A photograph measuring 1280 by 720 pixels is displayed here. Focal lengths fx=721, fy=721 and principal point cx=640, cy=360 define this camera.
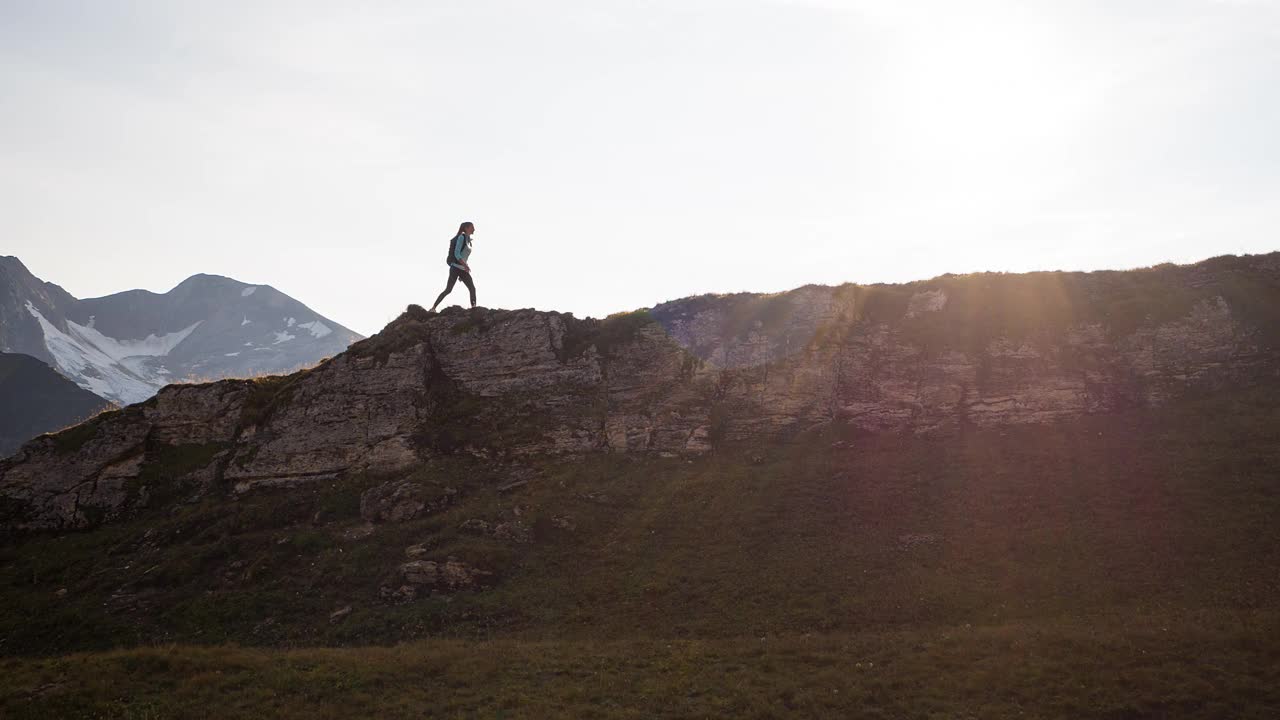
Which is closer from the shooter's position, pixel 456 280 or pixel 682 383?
pixel 682 383

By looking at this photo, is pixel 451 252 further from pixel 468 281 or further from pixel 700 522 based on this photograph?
pixel 700 522

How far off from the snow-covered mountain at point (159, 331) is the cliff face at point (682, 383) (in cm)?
12362

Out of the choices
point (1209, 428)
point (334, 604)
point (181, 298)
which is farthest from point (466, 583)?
point (181, 298)

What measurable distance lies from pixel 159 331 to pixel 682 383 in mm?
188225

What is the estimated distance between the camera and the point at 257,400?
3459cm

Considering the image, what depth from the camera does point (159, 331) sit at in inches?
7018

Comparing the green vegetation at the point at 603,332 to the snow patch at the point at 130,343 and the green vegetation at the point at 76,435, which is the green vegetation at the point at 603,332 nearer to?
the green vegetation at the point at 76,435

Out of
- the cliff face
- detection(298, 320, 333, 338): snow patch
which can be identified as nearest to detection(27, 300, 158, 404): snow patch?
detection(298, 320, 333, 338): snow patch

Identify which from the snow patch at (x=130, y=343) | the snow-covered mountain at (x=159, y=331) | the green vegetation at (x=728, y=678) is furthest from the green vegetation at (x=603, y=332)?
the snow patch at (x=130, y=343)

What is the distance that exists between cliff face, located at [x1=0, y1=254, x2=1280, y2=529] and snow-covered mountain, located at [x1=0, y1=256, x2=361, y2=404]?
12362 centimetres

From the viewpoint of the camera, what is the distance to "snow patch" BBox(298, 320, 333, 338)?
585 ft

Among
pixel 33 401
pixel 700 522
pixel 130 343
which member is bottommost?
pixel 700 522

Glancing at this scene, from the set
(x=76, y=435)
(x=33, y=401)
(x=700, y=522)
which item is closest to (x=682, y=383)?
(x=700, y=522)

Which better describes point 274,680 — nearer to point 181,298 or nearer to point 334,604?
point 334,604
